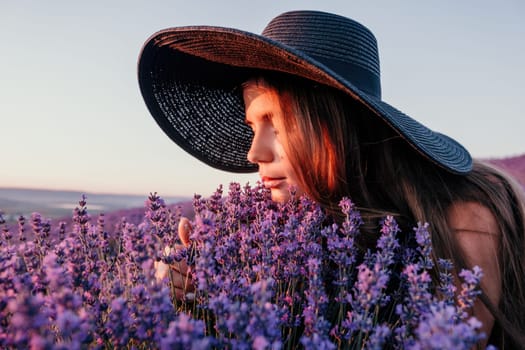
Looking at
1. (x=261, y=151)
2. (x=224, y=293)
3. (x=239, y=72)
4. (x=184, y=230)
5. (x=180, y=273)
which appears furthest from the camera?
(x=239, y=72)

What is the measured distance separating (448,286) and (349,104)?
1.05 metres

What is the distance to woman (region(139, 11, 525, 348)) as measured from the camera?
5.69 ft

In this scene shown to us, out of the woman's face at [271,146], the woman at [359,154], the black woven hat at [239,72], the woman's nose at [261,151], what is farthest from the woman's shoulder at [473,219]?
the woman's nose at [261,151]

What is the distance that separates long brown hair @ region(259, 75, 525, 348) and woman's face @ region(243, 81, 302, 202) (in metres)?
0.04

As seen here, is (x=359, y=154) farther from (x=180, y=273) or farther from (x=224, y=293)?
(x=224, y=293)

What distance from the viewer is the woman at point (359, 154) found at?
1.74m

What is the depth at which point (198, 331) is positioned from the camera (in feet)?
2.22

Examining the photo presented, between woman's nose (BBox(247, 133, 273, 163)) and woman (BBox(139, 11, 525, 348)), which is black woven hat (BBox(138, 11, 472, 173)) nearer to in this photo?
woman (BBox(139, 11, 525, 348))

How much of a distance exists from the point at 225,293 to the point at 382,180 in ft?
3.86

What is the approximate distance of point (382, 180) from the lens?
6.59 ft

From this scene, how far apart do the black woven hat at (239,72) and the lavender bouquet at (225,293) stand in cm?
51

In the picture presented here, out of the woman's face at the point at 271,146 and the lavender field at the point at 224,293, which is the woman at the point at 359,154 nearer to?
the woman's face at the point at 271,146

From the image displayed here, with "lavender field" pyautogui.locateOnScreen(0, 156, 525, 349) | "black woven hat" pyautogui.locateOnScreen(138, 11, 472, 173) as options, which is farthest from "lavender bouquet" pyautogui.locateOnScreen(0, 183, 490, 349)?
"black woven hat" pyautogui.locateOnScreen(138, 11, 472, 173)

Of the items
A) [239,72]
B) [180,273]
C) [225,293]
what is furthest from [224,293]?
[239,72]
